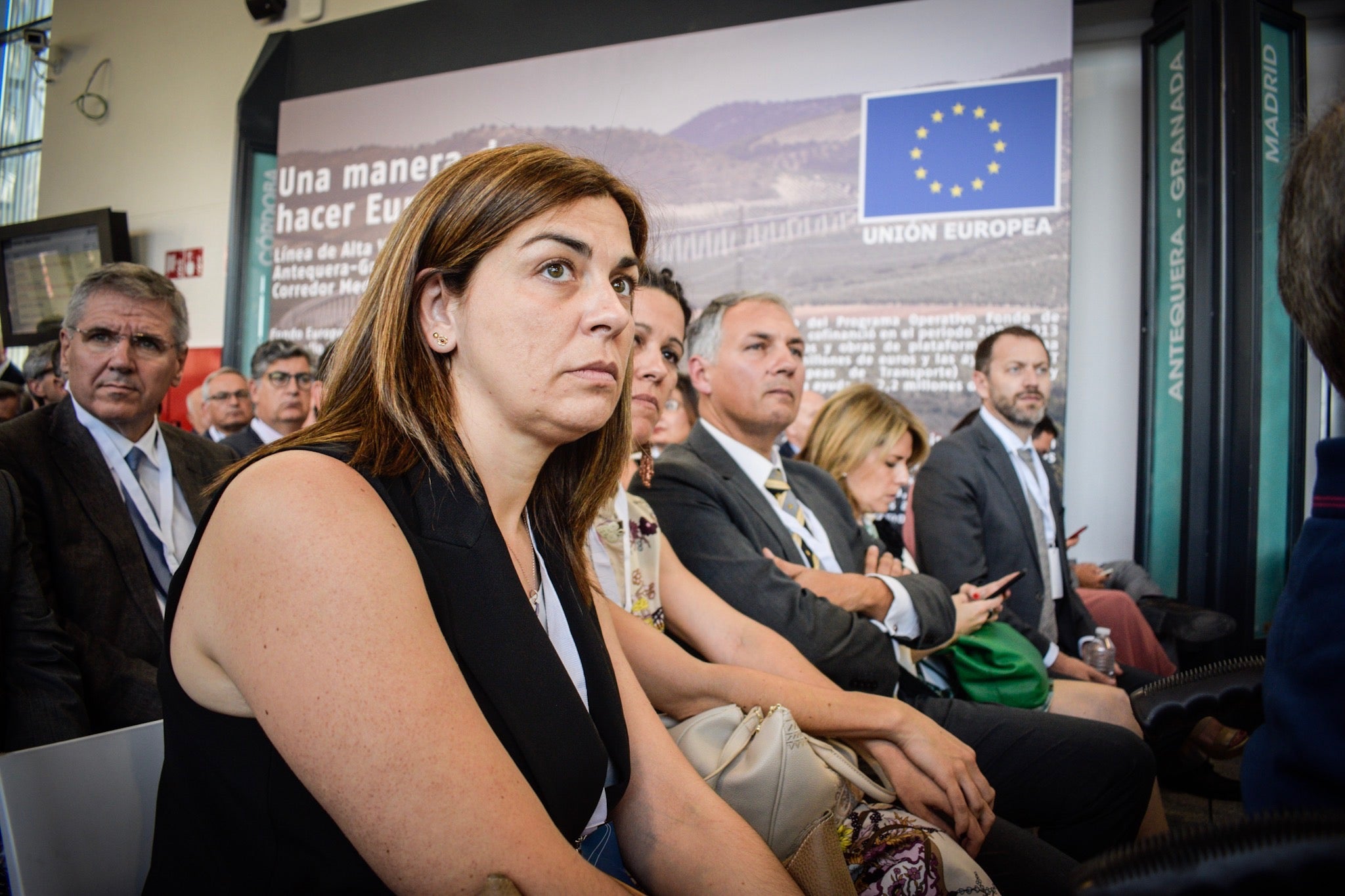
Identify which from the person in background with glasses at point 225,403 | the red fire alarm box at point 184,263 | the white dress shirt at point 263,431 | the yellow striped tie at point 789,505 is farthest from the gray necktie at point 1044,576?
the red fire alarm box at point 184,263

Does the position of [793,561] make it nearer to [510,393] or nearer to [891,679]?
[891,679]

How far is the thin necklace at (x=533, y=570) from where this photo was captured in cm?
117

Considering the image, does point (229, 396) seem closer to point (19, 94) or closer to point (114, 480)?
point (114, 480)

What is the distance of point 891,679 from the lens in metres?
2.12

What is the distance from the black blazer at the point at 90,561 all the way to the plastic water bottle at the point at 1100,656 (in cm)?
306

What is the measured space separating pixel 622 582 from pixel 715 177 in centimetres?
420

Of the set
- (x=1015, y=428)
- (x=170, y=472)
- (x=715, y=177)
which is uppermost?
(x=715, y=177)

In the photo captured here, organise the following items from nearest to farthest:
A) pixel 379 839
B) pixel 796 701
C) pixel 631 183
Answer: pixel 379 839, pixel 631 183, pixel 796 701

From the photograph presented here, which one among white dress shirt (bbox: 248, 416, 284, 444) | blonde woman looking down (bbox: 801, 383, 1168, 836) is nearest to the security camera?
white dress shirt (bbox: 248, 416, 284, 444)

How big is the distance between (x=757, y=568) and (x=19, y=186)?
35.1 ft

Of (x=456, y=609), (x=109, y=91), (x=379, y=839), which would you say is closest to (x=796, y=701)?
(x=456, y=609)

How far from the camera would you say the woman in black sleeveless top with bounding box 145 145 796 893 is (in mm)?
789

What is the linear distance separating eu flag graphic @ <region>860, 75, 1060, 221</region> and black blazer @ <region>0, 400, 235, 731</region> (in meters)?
4.11

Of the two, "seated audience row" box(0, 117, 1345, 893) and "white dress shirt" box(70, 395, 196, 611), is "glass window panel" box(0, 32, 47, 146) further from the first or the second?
"white dress shirt" box(70, 395, 196, 611)
